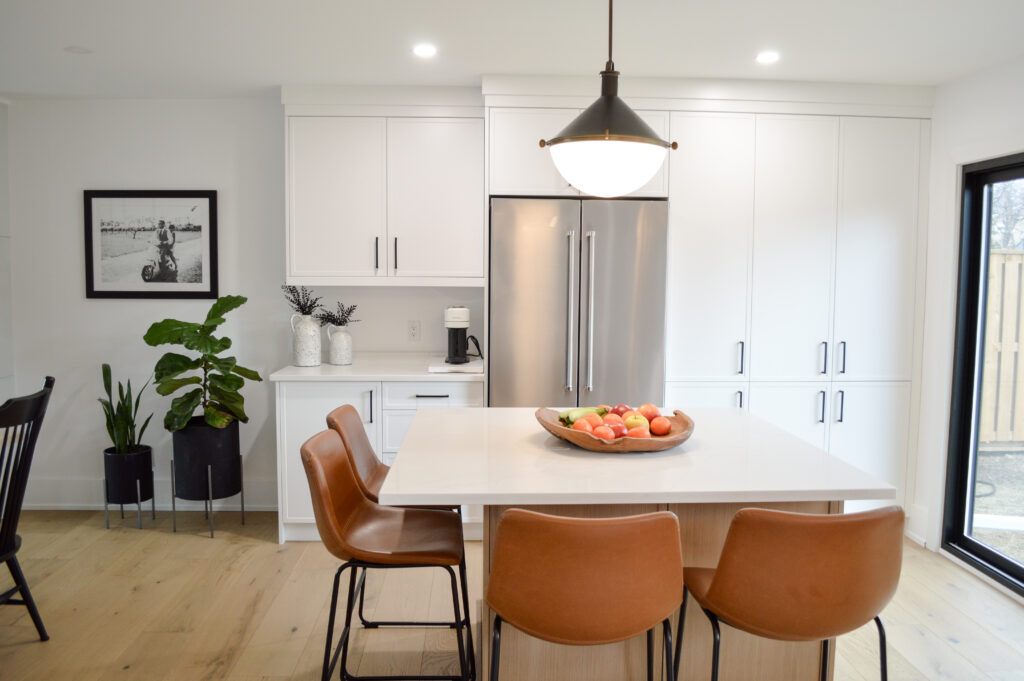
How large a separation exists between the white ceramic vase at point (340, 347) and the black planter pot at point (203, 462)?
25.4 inches

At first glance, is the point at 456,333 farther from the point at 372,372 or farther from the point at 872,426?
the point at 872,426

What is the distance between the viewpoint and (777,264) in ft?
13.1

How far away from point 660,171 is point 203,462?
9.24 ft

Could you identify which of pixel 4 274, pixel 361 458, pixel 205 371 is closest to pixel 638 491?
pixel 361 458

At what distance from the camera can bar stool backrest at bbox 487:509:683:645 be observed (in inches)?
67.4

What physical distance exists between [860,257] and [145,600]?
150 inches

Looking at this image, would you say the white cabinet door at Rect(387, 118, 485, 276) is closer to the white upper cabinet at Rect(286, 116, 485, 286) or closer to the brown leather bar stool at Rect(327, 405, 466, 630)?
the white upper cabinet at Rect(286, 116, 485, 286)

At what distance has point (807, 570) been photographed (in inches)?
70.2

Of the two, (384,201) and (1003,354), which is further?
(384,201)

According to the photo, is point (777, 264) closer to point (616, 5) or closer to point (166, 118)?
point (616, 5)

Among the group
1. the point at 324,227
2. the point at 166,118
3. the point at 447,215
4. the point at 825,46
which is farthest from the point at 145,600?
the point at 825,46

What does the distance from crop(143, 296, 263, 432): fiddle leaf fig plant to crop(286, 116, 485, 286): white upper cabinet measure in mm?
494

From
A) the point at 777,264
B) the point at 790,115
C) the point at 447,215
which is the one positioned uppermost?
the point at 790,115

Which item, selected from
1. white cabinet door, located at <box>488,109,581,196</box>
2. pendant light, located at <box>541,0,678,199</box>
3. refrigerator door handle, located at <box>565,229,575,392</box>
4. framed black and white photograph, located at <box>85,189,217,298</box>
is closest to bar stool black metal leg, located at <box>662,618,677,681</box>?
pendant light, located at <box>541,0,678,199</box>
